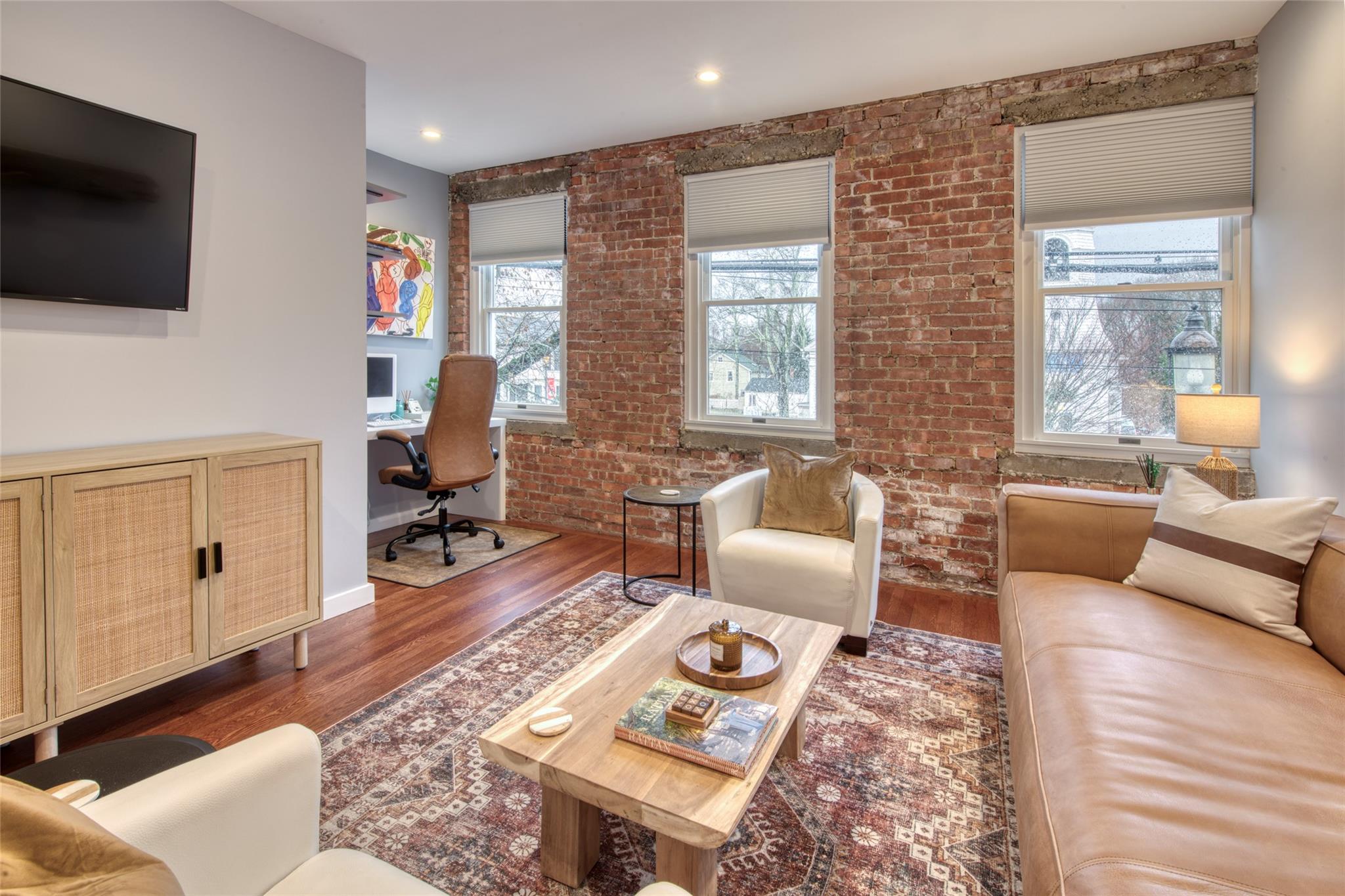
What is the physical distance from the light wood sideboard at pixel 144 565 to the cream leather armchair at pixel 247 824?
133 cm

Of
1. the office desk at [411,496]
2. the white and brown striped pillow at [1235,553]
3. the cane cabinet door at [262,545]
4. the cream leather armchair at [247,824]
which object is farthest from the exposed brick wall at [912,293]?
the cream leather armchair at [247,824]

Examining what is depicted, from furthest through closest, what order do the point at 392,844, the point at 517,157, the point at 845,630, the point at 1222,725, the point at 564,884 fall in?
the point at 517,157
the point at 845,630
the point at 392,844
the point at 564,884
the point at 1222,725

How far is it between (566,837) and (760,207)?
11.7 ft

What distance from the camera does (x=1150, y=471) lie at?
3.06 metres

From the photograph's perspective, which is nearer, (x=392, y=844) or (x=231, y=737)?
(x=392, y=844)

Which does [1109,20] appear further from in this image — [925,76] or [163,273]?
[163,273]

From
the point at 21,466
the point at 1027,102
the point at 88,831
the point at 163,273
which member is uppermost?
the point at 1027,102

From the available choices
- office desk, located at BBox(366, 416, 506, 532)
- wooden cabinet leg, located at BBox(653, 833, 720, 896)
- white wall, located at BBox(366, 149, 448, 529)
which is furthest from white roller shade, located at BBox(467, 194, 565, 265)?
wooden cabinet leg, located at BBox(653, 833, 720, 896)

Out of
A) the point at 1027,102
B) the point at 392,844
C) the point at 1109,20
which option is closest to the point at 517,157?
the point at 1027,102

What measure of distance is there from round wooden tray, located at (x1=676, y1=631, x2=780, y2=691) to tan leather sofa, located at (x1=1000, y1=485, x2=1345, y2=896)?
0.61 meters

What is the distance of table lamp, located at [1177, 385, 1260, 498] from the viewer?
8.41 feet

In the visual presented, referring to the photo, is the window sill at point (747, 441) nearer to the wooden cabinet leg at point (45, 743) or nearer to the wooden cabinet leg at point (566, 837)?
the wooden cabinet leg at point (566, 837)

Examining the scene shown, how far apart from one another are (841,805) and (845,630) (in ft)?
3.40

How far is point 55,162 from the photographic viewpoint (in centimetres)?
214
